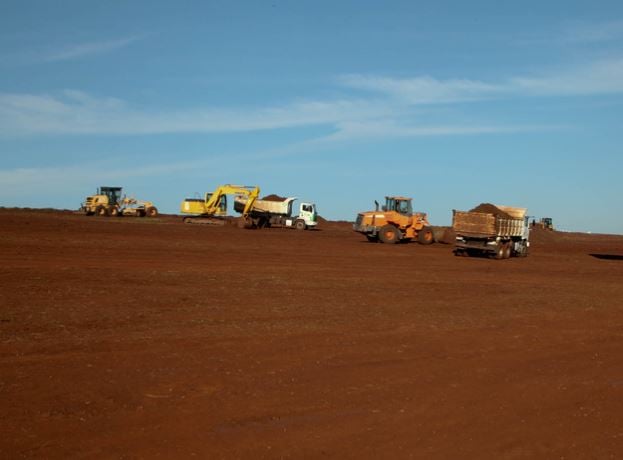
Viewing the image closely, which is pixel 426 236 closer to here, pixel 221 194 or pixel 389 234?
pixel 389 234

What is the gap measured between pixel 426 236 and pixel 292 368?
36.0 meters

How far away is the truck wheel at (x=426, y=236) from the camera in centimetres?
4584

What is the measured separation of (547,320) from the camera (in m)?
16.5

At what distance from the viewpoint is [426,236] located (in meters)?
45.8

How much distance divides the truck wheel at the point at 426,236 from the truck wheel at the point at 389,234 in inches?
59.7

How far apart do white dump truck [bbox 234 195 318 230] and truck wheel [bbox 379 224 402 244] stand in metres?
18.8

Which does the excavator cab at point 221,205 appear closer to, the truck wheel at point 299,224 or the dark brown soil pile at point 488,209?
the truck wheel at point 299,224

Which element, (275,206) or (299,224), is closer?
(275,206)

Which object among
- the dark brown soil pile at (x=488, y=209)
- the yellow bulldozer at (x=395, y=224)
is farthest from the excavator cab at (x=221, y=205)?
the dark brown soil pile at (x=488, y=209)

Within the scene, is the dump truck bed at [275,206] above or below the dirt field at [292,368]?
above

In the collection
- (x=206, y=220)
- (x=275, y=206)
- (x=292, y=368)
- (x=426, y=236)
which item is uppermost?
(x=275, y=206)

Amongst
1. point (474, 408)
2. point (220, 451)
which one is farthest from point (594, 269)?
point (220, 451)

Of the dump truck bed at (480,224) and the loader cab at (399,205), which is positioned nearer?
the dump truck bed at (480,224)

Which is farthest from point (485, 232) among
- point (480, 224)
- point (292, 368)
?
point (292, 368)
